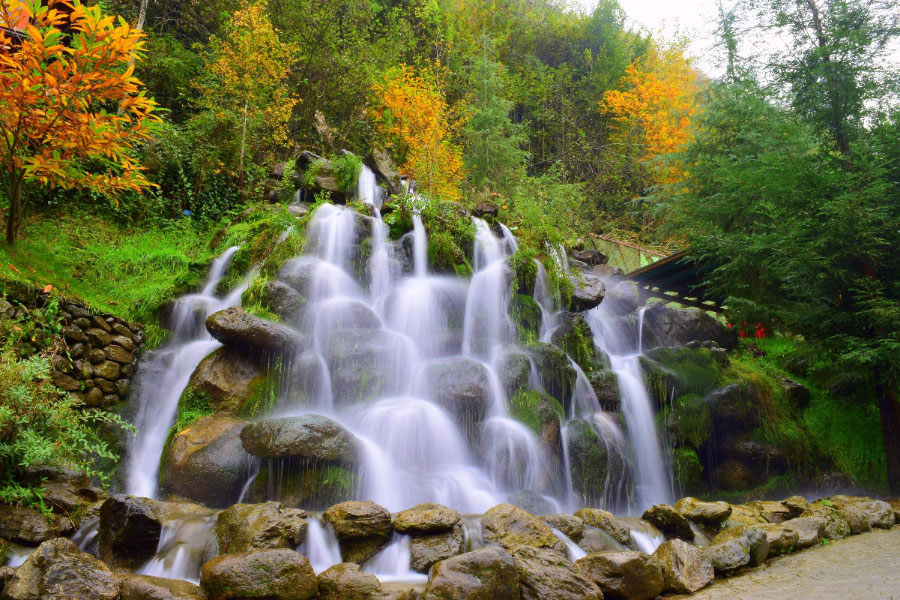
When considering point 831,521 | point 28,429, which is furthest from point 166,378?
point 831,521

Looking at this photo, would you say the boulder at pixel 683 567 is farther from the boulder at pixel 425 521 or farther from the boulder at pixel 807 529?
the boulder at pixel 425 521

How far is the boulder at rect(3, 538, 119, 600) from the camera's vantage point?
135 inches

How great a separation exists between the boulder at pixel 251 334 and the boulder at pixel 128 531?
9.33ft

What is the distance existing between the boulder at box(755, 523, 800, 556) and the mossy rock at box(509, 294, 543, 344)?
5.03 meters

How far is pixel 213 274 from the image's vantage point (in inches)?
390

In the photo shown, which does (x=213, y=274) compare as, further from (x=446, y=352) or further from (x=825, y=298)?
(x=825, y=298)

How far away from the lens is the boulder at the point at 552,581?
12.9 ft

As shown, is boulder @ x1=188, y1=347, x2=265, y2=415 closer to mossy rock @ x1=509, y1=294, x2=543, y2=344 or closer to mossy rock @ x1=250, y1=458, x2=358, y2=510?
mossy rock @ x1=250, y1=458, x2=358, y2=510

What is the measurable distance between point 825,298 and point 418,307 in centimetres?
717

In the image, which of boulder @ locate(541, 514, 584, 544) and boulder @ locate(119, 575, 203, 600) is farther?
boulder @ locate(541, 514, 584, 544)

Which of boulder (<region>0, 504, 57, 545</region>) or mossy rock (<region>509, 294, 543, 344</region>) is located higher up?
mossy rock (<region>509, 294, 543, 344</region>)

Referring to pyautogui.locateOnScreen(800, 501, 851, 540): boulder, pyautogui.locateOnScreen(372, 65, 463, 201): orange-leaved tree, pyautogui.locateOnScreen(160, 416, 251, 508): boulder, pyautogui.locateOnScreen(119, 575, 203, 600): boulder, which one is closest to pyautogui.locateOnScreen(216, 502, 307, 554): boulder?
pyautogui.locateOnScreen(119, 575, 203, 600): boulder

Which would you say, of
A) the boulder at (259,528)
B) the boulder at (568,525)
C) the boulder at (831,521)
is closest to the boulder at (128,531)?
the boulder at (259,528)

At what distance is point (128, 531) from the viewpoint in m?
4.48
